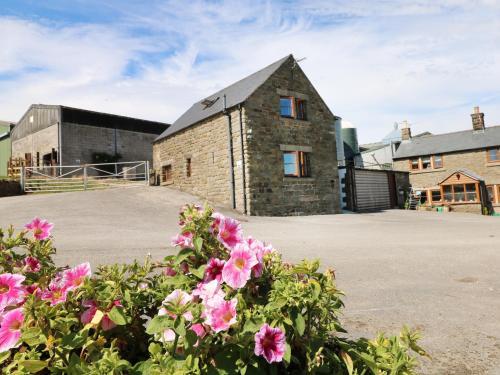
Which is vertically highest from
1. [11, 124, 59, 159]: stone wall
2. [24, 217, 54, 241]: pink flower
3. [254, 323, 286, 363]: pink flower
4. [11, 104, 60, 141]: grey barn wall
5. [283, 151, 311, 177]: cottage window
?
[11, 104, 60, 141]: grey barn wall

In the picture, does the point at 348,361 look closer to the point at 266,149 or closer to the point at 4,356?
the point at 4,356

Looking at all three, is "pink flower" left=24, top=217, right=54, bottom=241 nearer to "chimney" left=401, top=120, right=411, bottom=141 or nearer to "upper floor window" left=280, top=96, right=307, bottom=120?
"upper floor window" left=280, top=96, right=307, bottom=120

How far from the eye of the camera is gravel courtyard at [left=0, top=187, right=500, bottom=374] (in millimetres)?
2869

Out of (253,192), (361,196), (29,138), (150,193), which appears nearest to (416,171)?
(361,196)

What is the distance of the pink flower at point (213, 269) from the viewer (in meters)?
1.38

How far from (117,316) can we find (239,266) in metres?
0.50

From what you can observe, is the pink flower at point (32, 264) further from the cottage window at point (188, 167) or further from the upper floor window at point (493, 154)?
the upper floor window at point (493, 154)

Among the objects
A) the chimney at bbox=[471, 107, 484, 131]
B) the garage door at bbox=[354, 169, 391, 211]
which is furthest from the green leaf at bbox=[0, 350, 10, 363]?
the chimney at bbox=[471, 107, 484, 131]

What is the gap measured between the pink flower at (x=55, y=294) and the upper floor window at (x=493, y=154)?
3344 centimetres

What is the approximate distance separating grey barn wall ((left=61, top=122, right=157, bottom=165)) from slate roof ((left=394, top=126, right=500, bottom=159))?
23523 millimetres

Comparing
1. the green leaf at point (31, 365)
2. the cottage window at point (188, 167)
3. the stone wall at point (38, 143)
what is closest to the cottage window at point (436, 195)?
the cottage window at point (188, 167)

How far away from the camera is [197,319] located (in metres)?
1.07

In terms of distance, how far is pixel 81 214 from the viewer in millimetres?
10758

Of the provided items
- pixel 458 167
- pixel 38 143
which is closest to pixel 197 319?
pixel 38 143
